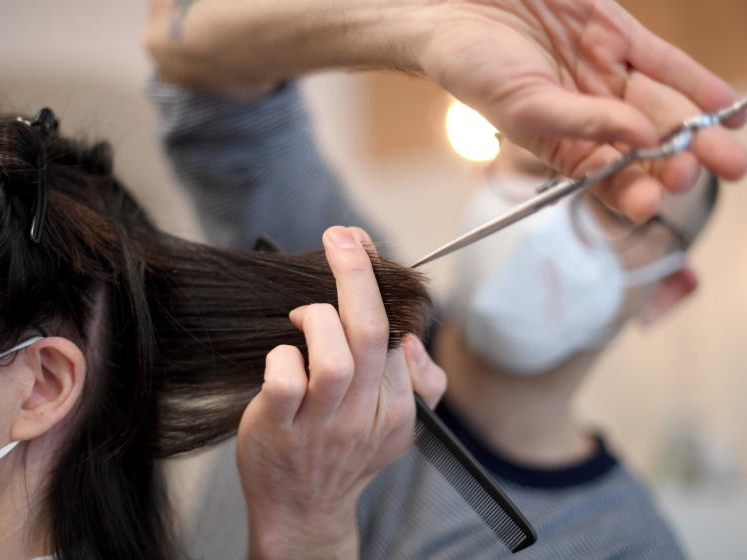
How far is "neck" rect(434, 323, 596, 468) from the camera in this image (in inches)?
→ 41.1

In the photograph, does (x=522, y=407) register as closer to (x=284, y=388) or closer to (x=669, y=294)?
(x=669, y=294)

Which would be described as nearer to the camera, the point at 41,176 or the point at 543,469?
the point at 41,176

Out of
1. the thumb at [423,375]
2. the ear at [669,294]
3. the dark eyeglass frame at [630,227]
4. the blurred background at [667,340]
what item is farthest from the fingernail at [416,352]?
the blurred background at [667,340]

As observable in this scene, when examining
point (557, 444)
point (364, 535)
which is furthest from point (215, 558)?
point (557, 444)

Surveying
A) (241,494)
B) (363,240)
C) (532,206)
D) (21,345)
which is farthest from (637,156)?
(241,494)

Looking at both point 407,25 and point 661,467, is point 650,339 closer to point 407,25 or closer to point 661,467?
point 661,467

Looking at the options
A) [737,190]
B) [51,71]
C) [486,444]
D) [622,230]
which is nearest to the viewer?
[622,230]

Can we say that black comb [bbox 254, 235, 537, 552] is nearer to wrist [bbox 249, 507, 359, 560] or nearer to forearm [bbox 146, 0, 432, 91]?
wrist [bbox 249, 507, 359, 560]

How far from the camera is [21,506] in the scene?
61 cm

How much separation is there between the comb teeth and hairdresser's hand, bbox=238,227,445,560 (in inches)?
0.7

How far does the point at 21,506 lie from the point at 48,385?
10 centimetres

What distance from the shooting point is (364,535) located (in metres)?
0.85

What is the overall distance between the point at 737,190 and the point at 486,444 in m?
0.80

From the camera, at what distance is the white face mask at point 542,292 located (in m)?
1.02
